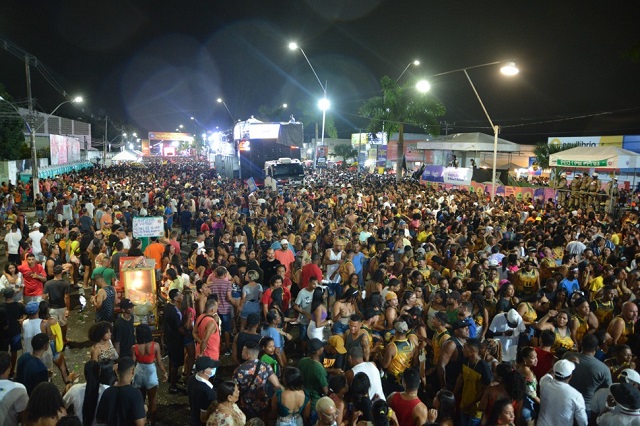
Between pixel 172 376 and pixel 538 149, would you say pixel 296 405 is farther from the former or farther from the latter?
pixel 538 149

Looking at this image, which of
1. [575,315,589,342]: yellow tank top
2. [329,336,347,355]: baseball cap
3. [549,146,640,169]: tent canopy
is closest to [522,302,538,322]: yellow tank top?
[575,315,589,342]: yellow tank top

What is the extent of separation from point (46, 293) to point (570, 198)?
19.4m

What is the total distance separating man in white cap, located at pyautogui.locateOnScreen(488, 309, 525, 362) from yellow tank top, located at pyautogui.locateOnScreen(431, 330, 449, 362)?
984 millimetres

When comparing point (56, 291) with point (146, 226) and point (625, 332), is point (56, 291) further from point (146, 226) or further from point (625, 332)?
point (625, 332)

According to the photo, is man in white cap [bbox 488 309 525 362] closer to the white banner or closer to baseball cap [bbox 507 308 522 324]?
baseball cap [bbox 507 308 522 324]

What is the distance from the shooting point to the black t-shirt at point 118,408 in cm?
421

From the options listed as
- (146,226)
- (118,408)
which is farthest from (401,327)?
(146,226)

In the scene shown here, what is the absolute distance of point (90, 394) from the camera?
441cm

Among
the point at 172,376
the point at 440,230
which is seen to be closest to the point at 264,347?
the point at 172,376

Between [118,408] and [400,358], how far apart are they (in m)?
2.84

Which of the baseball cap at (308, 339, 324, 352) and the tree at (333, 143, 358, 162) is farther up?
the tree at (333, 143, 358, 162)

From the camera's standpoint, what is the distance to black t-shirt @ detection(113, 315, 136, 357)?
6.10 metres

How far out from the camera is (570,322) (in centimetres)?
603

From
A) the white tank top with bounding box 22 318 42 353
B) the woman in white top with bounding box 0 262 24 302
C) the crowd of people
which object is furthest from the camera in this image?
the woman in white top with bounding box 0 262 24 302
